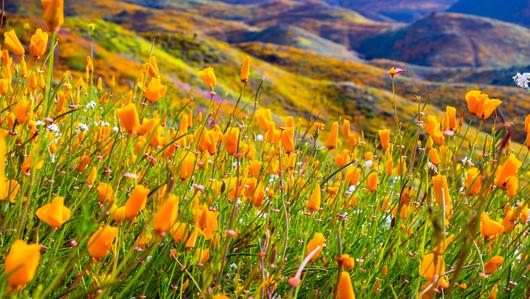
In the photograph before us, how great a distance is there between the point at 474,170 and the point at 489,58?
452ft

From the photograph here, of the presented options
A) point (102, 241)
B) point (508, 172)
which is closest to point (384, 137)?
point (508, 172)

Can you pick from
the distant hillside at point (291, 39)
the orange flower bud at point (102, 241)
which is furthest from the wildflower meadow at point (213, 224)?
the distant hillside at point (291, 39)

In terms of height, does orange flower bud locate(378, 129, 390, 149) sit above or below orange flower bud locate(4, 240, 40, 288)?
below

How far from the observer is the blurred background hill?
838 inches

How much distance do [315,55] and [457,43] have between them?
258ft

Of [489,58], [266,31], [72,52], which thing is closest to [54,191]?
[72,52]

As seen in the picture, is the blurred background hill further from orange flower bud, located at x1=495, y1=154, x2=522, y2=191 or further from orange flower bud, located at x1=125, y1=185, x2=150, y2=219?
orange flower bud, located at x1=125, y1=185, x2=150, y2=219

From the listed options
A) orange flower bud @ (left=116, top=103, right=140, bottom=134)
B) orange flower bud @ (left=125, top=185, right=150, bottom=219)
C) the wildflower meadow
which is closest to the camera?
orange flower bud @ (left=125, top=185, right=150, bottom=219)

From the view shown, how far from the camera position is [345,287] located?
120cm

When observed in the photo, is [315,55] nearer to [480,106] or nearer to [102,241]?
[480,106]

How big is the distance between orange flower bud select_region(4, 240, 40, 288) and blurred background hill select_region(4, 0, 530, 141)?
5.03 feet

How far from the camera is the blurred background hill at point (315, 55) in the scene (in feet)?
69.9

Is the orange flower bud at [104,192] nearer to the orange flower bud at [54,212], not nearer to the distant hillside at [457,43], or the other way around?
the orange flower bud at [54,212]

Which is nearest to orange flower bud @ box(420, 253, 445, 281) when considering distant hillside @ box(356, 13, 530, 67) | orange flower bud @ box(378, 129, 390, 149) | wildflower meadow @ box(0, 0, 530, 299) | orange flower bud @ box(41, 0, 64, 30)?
wildflower meadow @ box(0, 0, 530, 299)
